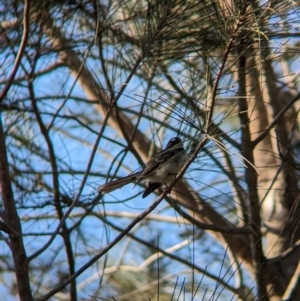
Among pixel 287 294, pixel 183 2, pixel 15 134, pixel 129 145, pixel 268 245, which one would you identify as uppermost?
pixel 15 134

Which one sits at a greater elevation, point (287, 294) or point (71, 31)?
point (71, 31)

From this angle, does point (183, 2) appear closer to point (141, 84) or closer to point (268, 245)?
point (141, 84)

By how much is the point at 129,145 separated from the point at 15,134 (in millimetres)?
624

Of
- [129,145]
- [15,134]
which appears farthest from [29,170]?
[129,145]

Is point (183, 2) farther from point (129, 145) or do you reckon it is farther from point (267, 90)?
point (267, 90)

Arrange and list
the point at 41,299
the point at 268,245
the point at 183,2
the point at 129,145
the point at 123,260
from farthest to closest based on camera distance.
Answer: the point at 123,260
the point at 268,245
the point at 129,145
the point at 183,2
the point at 41,299

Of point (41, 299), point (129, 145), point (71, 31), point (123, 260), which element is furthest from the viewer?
point (123, 260)

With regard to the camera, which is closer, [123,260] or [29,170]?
[29,170]

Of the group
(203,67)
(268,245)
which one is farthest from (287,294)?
(203,67)

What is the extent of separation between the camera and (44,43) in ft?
9.90

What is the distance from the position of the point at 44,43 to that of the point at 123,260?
1.95 metres

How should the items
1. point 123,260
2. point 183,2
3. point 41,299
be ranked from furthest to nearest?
point 123,260
point 183,2
point 41,299

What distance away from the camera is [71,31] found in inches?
123

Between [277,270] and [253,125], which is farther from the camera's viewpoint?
[253,125]
